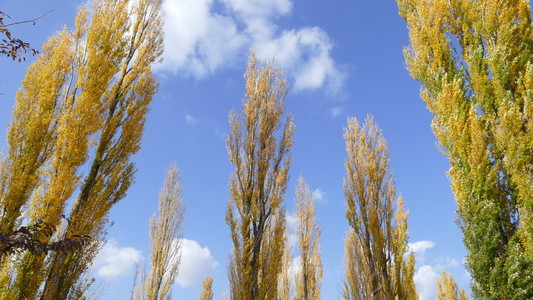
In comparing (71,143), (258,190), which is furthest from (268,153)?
(71,143)

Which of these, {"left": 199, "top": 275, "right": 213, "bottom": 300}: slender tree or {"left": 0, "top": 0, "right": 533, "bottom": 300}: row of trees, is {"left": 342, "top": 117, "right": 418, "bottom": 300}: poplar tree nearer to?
{"left": 0, "top": 0, "right": 533, "bottom": 300}: row of trees

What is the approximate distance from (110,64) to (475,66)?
884cm

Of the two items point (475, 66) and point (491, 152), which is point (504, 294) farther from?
point (475, 66)

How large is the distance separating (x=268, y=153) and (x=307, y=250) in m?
8.59

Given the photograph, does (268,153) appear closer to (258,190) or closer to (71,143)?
(258,190)

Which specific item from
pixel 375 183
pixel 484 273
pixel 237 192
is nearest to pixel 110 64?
pixel 237 192

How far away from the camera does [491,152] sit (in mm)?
6887

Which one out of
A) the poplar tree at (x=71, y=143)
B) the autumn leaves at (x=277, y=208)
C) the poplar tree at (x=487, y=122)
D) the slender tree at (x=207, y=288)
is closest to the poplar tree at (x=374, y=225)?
the autumn leaves at (x=277, y=208)

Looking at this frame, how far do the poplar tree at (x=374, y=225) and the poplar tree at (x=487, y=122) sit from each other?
347cm

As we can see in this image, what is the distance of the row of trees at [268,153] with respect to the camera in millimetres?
6418

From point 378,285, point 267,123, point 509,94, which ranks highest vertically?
point 267,123

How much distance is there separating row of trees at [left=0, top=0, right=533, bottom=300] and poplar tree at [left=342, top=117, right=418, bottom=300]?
0.04m

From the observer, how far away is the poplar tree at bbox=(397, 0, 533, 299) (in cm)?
612

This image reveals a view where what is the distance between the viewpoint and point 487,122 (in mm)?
7066
